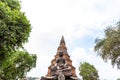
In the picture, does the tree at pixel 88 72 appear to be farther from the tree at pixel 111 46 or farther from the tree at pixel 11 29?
the tree at pixel 11 29

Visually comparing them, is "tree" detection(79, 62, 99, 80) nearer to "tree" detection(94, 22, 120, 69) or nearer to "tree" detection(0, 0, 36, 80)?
"tree" detection(94, 22, 120, 69)

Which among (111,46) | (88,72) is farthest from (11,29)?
(88,72)

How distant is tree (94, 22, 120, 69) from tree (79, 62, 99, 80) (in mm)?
31214

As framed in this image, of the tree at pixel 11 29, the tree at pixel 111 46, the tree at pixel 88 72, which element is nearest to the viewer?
the tree at pixel 11 29

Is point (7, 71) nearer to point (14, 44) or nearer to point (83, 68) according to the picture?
point (83, 68)

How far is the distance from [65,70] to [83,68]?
18.5m

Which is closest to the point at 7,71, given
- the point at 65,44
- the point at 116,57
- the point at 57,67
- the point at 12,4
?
the point at 57,67

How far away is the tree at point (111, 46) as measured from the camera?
25.9 m

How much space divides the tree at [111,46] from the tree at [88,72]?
3121 cm

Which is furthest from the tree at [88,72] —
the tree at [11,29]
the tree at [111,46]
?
the tree at [11,29]

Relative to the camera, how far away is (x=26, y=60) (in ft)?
157

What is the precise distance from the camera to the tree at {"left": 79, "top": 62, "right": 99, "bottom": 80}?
58.9 metres

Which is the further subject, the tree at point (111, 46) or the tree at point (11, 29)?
the tree at point (111, 46)

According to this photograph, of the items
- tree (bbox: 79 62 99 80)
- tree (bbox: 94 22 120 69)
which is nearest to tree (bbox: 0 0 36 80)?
tree (bbox: 94 22 120 69)
